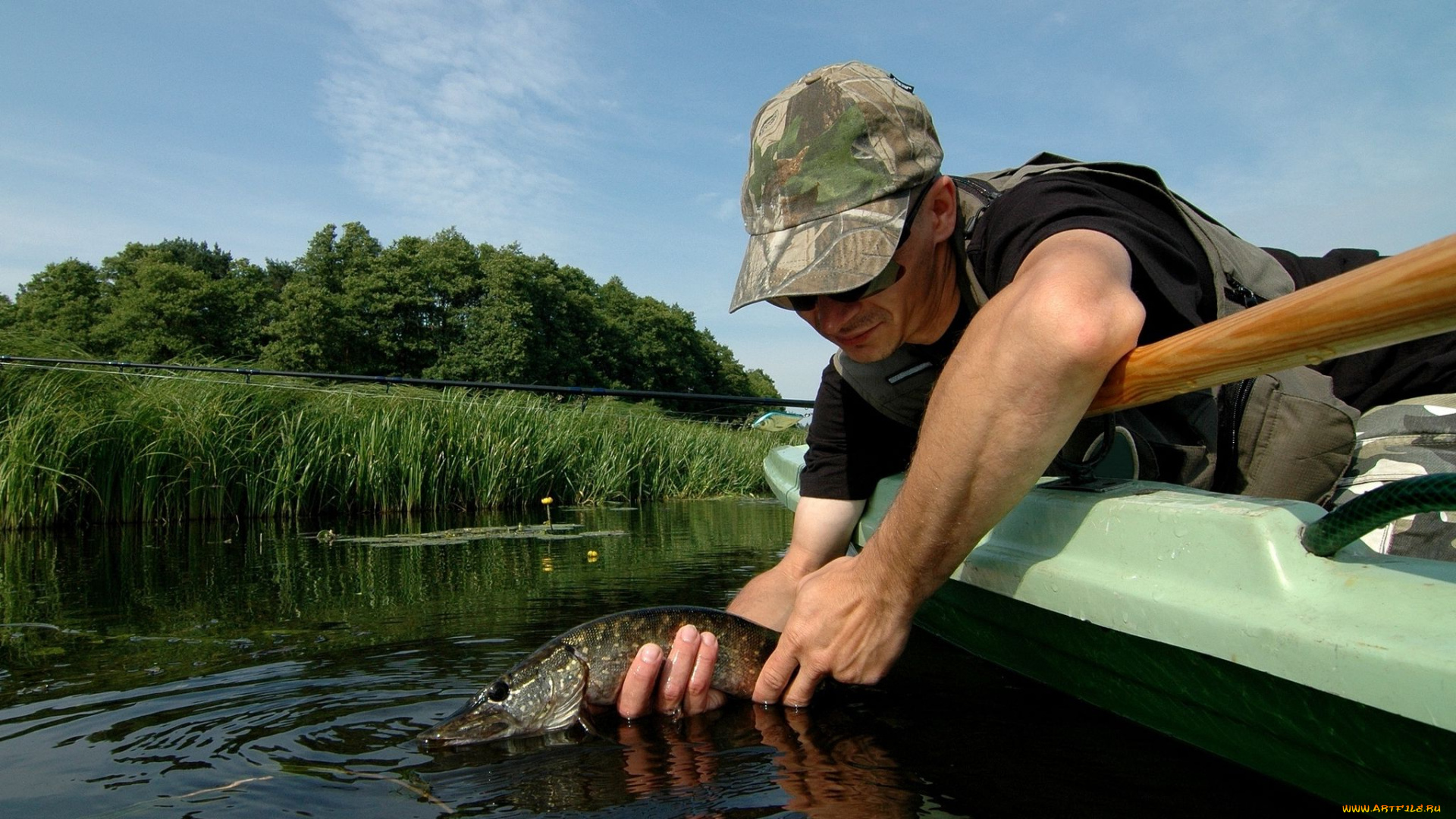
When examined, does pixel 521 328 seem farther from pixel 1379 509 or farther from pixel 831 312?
pixel 1379 509

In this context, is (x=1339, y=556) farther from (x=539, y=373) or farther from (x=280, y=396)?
(x=539, y=373)

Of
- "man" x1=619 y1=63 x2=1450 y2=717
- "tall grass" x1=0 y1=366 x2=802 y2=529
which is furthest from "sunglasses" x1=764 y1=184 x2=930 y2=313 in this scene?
"tall grass" x1=0 y1=366 x2=802 y2=529

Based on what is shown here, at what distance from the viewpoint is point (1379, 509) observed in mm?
1313

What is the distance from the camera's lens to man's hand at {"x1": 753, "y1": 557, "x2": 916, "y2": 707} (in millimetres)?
2197

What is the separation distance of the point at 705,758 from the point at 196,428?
829 cm

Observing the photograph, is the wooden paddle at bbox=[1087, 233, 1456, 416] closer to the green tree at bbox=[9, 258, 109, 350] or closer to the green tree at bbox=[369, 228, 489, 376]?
the green tree at bbox=[369, 228, 489, 376]

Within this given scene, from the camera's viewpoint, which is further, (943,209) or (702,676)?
(702,676)

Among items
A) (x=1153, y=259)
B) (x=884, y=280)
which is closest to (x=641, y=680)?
(x=884, y=280)

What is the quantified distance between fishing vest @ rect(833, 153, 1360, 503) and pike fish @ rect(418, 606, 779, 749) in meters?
0.99

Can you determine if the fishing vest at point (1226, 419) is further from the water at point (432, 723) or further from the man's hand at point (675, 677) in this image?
the man's hand at point (675, 677)

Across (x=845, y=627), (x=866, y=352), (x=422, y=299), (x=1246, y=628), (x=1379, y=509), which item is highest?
(x=422, y=299)

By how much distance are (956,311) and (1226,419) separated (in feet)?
2.34

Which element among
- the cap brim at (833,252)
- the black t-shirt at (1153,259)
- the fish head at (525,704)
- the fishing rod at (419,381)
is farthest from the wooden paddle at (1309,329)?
the fishing rod at (419,381)

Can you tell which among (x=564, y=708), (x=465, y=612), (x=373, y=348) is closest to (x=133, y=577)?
(x=465, y=612)
